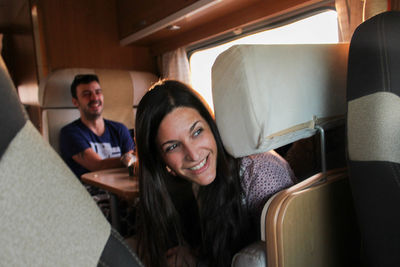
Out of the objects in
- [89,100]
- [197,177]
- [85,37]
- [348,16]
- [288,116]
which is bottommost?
[197,177]

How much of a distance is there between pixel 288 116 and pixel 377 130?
0.68ft

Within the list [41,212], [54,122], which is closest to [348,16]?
[41,212]

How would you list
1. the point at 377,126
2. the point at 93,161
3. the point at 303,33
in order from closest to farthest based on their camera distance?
the point at 377,126 → the point at 303,33 → the point at 93,161

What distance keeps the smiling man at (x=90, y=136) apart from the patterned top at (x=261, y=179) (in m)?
1.50

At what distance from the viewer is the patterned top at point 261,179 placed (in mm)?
1002

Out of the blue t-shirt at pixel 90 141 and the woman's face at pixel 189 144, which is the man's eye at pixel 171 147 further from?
the blue t-shirt at pixel 90 141

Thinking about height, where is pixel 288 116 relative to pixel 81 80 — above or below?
below

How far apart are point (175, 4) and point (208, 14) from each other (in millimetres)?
285

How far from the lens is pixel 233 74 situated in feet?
2.37

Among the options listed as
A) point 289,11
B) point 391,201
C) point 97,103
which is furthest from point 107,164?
point 391,201

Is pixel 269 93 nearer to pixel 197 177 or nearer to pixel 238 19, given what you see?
pixel 197 177

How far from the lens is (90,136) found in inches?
105

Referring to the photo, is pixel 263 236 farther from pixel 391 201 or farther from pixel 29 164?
pixel 29 164

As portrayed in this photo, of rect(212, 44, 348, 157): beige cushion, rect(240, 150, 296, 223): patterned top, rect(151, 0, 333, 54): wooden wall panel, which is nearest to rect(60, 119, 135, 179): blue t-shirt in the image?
rect(151, 0, 333, 54): wooden wall panel
